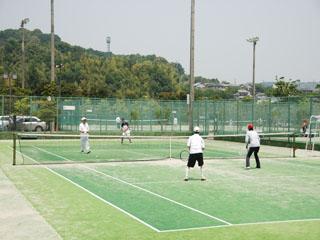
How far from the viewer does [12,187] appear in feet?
54.0

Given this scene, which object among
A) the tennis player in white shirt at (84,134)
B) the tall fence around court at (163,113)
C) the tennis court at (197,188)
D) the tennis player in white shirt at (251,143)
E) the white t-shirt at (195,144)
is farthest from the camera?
the tall fence around court at (163,113)

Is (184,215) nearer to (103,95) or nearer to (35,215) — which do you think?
(35,215)

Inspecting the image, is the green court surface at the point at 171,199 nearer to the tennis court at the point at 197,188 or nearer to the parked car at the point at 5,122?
the tennis court at the point at 197,188

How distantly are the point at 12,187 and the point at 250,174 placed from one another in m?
8.42

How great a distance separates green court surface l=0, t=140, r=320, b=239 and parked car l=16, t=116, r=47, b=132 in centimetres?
2090

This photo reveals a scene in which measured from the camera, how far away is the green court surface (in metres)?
10.9

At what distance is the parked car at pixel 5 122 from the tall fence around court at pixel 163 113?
0.49ft

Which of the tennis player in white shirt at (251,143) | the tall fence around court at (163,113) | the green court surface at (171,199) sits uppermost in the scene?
the tall fence around court at (163,113)

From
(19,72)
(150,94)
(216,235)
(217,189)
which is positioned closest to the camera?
(216,235)

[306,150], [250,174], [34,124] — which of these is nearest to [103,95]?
[34,124]

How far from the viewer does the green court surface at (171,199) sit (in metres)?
10.9

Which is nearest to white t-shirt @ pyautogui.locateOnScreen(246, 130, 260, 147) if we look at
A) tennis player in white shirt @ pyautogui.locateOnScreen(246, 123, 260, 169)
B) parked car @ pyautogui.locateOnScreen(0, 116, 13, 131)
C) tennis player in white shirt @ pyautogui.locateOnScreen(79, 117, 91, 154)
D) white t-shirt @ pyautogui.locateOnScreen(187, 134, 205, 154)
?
tennis player in white shirt @ pyautogui.locateOnScreen(246, 123, 260, 169)

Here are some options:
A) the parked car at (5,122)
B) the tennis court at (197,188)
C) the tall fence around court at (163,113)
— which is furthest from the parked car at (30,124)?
the tennis court at (197,188)

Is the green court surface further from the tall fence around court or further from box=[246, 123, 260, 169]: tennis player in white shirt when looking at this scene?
the tall fence around court
